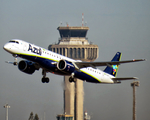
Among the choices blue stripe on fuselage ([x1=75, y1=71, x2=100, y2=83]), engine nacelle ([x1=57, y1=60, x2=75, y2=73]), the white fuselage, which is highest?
the white fuselage

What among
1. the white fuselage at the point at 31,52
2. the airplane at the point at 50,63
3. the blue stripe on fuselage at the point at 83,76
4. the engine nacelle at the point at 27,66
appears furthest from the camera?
the blue stripe on fuselage at the point at 83,76

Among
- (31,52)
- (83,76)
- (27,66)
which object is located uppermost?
(31,52)

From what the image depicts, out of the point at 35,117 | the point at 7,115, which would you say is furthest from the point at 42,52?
the point at 35,117

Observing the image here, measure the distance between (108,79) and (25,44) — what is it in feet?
82.3

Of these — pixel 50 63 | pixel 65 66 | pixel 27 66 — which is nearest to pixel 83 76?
pixel 65 66

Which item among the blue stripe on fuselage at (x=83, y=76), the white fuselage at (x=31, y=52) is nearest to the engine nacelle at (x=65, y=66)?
the white fuselage at (x=31, y=52)

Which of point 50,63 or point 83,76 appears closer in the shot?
point 50,63

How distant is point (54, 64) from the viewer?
278ft

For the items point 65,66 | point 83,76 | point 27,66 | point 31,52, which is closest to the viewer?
point 31,52

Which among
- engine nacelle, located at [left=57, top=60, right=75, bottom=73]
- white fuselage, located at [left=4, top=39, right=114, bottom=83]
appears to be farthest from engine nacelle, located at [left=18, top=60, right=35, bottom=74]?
engine nacelle, located at [left=57, top=60, right=75, bottom=73]

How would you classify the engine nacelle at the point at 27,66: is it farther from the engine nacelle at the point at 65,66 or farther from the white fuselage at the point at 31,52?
the engine nacelle at the point at 65,66

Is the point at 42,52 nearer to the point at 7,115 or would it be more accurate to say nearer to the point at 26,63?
the point at 26,63

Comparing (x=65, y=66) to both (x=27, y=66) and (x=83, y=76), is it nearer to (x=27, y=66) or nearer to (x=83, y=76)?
(x=27, y=66)

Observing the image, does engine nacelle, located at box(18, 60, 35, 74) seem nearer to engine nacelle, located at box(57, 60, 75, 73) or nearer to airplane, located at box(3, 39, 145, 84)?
airplane, located at box(3, 39, 145, 84)
